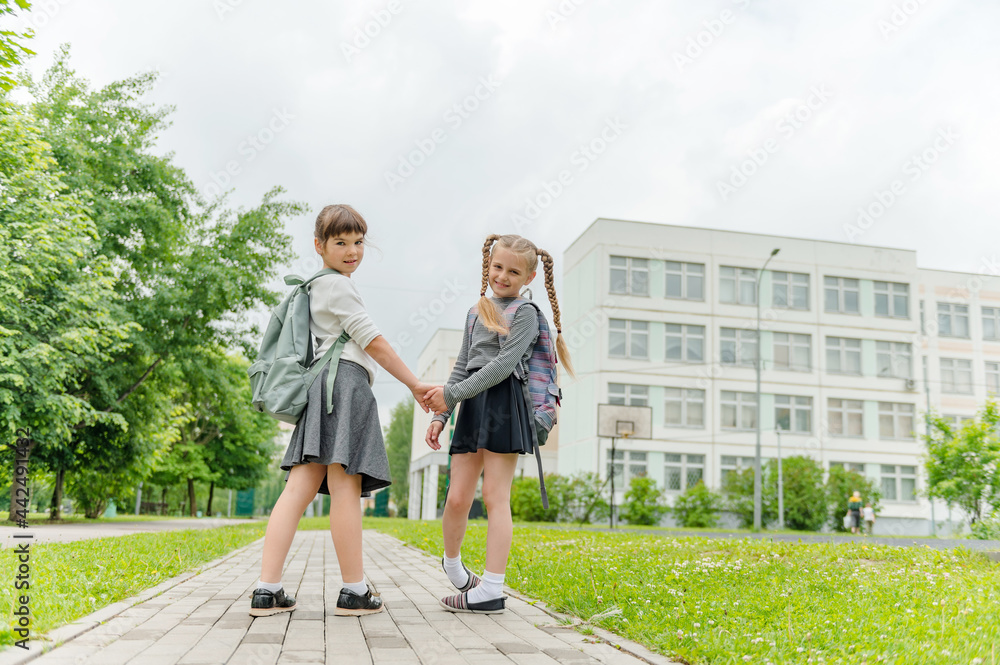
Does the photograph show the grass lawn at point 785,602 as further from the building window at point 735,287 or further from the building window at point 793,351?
the building window at point 793,351

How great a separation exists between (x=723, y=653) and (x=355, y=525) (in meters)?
1.75

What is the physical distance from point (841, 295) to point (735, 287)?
224 inches

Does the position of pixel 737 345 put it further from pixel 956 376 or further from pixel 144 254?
pixel 144 254

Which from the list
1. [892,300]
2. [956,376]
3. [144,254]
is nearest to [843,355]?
[892,300]

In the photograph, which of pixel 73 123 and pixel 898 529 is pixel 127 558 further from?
pixel 898 529

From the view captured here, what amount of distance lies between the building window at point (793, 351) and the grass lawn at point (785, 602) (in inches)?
1298

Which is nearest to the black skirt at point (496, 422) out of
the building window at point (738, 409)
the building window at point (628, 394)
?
the building window at point (628, 394)

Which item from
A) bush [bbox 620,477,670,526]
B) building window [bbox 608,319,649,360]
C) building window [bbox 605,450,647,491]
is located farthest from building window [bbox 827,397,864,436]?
bush [bbox 620,477,670,526]

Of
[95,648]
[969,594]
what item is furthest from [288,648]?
[969,594]

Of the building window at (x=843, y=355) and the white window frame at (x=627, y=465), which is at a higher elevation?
the building window at (x=843, y=355)

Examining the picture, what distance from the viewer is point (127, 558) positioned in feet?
20.5

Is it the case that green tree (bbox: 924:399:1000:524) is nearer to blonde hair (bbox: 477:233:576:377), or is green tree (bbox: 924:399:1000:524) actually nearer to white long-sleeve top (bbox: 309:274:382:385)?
blonde hair (bbox: 477:233:576:377)

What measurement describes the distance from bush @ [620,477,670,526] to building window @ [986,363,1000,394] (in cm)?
2661

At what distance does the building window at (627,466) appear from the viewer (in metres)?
35.3
